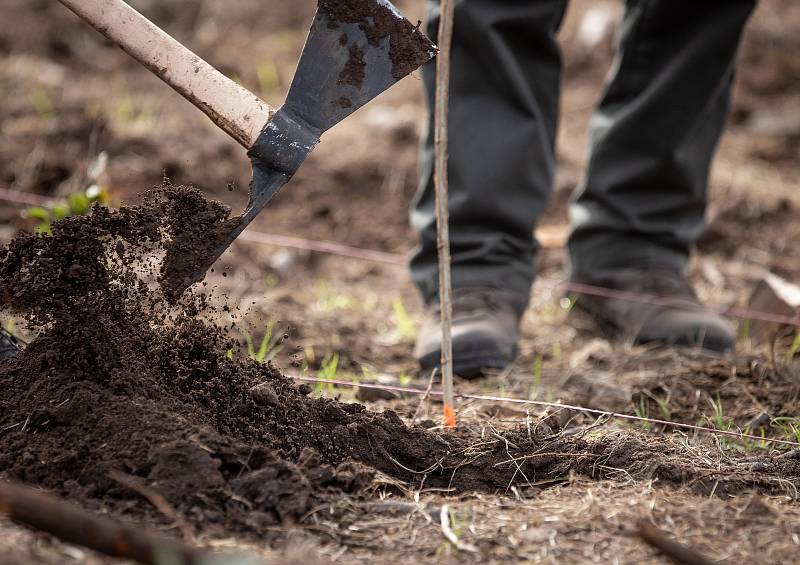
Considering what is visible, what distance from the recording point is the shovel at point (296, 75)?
1688 mm

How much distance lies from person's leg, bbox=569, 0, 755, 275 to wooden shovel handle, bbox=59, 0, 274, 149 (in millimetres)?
1575

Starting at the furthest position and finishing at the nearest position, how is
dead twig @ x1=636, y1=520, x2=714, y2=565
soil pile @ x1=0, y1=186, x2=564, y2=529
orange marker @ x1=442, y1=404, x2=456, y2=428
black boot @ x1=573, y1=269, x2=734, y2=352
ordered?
1. black boot @ x1=573, y1=269, x2=734, y2=352
2. orange marker @ x1=442, y1=404, x2=456, y2=428
3. soil pile @ x1=0, y1=186, x2=564, y2=529
4. dead twig @ x1=636, y1=520, x2=714, y2=565

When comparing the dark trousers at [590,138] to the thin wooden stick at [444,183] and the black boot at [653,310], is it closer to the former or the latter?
the black boot at [653,310]

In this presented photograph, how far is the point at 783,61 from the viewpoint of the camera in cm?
604

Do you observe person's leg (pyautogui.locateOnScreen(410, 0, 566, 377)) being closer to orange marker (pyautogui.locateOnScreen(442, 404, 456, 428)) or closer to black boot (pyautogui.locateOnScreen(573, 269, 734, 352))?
black boot (pyautogui.locateOnScreen(573, 269, 734, 352))

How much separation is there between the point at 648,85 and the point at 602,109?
0.62 feet

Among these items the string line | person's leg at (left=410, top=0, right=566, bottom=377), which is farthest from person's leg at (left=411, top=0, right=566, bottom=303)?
the string line

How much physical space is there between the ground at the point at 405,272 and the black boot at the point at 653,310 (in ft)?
0.28

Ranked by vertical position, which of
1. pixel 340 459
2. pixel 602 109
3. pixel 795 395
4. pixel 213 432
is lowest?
pixel 795 395

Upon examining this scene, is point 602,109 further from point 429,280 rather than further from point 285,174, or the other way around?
point 285,174

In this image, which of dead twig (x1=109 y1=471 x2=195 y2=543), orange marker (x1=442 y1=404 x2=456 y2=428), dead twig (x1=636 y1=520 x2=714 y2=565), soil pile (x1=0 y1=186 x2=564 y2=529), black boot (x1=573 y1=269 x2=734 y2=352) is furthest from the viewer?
black boot (x1=573 y1=269 x2=734 y2=352)

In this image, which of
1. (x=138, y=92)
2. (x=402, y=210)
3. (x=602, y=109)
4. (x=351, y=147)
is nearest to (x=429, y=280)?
(x=602, y=109)

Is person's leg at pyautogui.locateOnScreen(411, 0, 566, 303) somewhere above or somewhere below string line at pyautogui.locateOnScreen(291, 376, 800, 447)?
above

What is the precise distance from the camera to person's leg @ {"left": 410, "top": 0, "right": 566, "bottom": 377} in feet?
8.00
